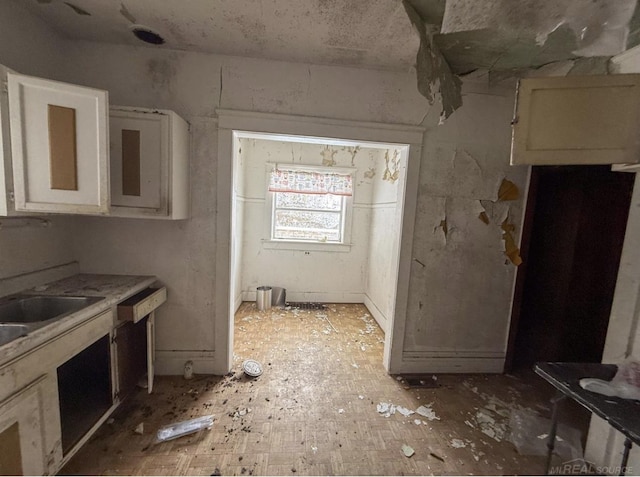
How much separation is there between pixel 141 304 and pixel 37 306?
54cm

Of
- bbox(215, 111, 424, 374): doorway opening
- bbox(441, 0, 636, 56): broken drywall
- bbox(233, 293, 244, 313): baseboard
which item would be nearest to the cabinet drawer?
bbox(215, 111, 424, 374): doorway opening

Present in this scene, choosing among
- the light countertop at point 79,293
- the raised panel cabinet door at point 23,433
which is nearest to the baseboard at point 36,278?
the light countertop at point 79,293

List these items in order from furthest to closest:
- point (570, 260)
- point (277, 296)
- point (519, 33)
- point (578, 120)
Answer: point (277, 296) < point (570, 260) < point (519, 33) < point (578, 120)

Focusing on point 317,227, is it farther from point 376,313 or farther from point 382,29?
point 382,29

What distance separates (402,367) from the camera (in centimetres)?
242

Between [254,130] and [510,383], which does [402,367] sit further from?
[254,130]

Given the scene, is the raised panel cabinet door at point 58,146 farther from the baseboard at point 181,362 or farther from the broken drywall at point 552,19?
the broken drywall at point 552,19

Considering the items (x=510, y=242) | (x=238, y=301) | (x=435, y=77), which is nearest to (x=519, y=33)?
(x=435, y=77)

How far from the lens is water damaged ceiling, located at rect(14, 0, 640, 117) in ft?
4.62

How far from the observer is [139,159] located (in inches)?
71.2

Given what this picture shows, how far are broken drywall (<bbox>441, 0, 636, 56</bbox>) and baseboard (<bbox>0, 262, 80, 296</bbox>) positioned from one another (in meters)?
2.97

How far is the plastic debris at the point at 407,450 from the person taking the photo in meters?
1.61

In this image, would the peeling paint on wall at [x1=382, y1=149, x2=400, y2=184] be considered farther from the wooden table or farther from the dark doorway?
the wooden table

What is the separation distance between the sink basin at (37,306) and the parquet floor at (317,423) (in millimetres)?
828
